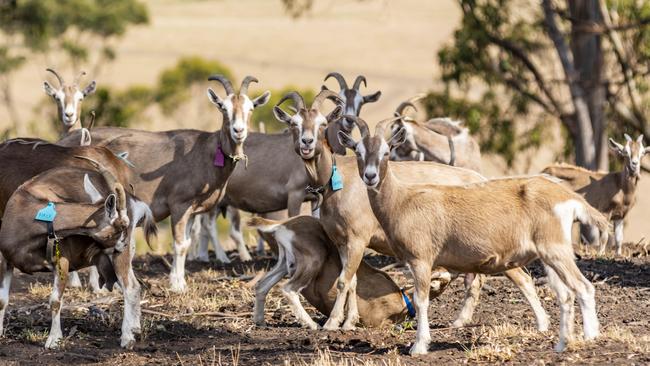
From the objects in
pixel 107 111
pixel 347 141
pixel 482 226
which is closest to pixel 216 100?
pixel 347 141

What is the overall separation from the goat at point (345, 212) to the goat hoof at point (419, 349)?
1646mm

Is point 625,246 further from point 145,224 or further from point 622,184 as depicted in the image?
point 145,224

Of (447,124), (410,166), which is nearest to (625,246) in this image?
(447,124)

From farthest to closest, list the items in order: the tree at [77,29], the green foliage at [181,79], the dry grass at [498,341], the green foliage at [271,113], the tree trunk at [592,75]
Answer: the green foliage at [181,79] < the tree at [77,29] < the green foliage at [271,113] < the tree trunk at [592,75] < the dry grass at [498,341]

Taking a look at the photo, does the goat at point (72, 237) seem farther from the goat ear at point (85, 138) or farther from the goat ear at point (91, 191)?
the goat ear at point (85, 138)

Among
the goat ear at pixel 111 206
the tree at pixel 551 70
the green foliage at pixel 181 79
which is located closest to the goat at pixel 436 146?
the tree at pixel 551 70

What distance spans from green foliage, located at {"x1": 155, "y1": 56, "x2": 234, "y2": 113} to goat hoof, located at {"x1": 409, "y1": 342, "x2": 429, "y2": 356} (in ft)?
132

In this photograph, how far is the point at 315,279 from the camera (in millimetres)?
12062

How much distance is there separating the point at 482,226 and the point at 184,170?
18.8ft

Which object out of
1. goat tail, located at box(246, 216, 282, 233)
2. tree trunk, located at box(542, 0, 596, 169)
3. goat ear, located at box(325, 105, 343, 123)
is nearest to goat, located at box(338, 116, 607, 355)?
goat tail, located at box(246, 216, 282, 233)

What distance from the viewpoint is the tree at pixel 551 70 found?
25844 millimetres

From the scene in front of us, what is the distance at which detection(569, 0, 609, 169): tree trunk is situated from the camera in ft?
85.7

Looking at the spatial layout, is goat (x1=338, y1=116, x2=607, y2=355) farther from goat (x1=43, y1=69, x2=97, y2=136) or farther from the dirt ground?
goat (x1=43, y1=69, x2=97, y2=136)

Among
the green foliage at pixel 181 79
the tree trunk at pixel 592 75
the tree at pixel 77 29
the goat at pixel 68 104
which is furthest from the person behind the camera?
the green foliage at pixel 181 79
